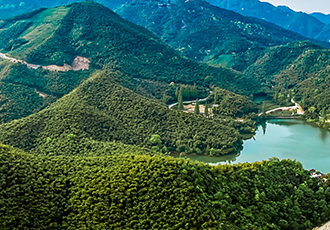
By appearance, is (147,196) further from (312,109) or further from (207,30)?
(207,30)

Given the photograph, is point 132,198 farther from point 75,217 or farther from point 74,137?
point 74,137

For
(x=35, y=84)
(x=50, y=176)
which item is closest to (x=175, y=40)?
(x=35, y=84)

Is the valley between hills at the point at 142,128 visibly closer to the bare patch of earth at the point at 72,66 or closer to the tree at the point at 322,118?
the bare patch of earth at the point at 72,66

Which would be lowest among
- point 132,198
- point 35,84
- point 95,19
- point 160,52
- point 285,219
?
point 285,219

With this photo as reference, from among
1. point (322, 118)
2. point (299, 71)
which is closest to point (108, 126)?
point (322, 118)

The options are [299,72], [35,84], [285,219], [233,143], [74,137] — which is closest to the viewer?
[285,219]

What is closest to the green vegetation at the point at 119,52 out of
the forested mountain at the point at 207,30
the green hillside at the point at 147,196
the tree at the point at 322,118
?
the tree at the point at 322,118
